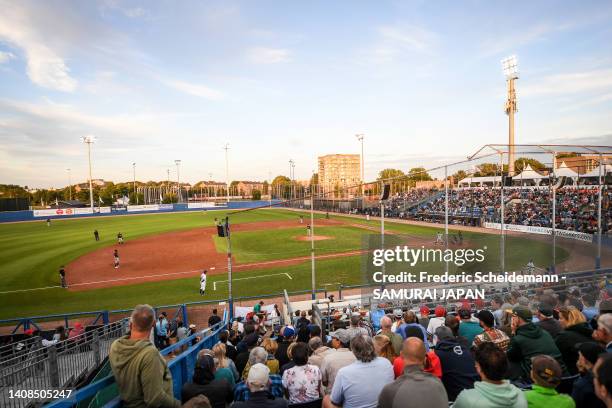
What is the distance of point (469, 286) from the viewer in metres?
13.6

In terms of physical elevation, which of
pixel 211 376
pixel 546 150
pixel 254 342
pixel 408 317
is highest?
pixel 546 150

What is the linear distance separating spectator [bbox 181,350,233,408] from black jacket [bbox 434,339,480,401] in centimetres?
265

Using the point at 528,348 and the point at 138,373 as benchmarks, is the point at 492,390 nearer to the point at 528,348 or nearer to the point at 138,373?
the point at 528,348

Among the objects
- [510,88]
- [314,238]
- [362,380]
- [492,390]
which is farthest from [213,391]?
[510,88]

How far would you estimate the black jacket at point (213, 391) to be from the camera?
13.5 feet

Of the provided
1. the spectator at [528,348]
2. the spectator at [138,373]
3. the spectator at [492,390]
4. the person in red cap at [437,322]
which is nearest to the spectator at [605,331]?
the spectator at [528,348]

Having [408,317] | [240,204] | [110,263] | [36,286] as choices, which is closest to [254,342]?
[408,317]

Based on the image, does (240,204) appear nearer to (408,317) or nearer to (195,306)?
(195,306)

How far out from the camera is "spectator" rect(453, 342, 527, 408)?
9.61ft

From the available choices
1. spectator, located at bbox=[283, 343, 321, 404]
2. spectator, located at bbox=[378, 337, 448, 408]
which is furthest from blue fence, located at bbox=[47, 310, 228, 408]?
spectator, located at bbox=[378, 337, 448, 408]

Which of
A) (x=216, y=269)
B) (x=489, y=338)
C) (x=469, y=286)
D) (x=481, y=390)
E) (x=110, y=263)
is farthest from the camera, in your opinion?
(x=110, y=263)

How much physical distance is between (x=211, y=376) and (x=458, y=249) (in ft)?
45.3

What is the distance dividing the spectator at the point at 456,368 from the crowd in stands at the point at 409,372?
0.01 metres

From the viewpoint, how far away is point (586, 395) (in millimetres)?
3166
